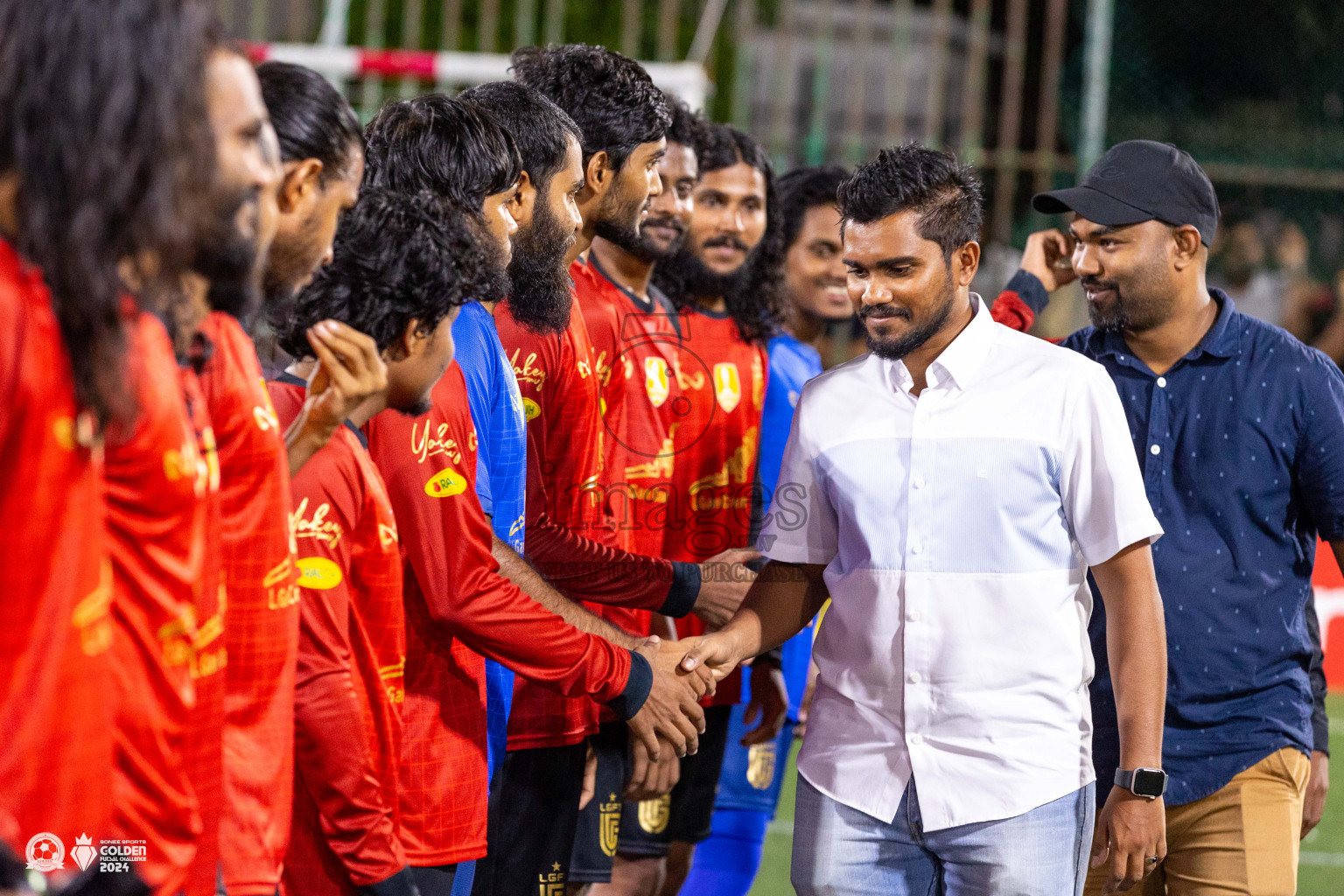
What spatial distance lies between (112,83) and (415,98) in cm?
144

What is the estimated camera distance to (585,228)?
11.6ft

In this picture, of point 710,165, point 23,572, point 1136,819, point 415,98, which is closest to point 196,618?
point 23,572

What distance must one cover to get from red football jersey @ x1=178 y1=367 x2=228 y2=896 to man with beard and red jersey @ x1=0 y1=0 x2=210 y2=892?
0.21m

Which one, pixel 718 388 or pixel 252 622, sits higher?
pixel 718 388

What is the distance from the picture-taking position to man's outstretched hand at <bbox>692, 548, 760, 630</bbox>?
3473 millimetres

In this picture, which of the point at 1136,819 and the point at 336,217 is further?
the point at 1136,819

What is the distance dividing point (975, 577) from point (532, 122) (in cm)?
141

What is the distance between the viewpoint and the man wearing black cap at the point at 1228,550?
3053 mm

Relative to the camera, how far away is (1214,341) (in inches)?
125

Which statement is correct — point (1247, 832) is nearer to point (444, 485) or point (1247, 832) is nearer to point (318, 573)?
point (444, 485)

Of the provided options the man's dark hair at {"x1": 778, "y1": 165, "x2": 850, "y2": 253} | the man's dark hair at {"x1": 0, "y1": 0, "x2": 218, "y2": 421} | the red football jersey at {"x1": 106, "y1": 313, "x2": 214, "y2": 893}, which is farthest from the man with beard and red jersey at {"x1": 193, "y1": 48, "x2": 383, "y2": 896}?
the man's dark hair at {"x1": 778, "y1": 165, "x2": 850, "y2": 253}

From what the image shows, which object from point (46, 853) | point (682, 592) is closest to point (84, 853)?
point (46, 853)

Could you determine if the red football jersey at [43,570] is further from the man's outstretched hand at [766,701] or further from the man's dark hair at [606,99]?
the man's outstretched hand at [766,701]

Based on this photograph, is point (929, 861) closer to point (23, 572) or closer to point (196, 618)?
point (196, 618)
